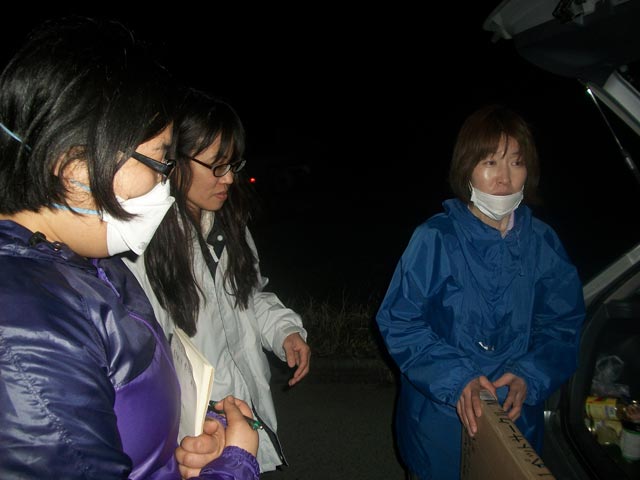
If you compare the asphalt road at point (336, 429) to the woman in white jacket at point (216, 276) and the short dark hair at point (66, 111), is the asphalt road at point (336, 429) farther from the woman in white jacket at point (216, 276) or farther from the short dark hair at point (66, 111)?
the short dark hair at point (66, 111)

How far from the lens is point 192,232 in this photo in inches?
77.0

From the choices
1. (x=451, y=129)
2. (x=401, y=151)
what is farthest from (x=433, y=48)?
(x=401, y=151)

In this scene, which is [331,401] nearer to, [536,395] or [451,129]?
[536,395]

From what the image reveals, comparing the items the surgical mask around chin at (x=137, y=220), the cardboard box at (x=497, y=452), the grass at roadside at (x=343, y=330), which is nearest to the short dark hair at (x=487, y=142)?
the cardboard box at (x=497, y=452)

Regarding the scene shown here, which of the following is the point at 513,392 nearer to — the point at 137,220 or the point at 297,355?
the point at 297,355

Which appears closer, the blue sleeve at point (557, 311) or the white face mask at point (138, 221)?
the white face mask at point (138, 221)

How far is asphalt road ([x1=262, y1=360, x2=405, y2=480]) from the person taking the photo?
3162 millimetres

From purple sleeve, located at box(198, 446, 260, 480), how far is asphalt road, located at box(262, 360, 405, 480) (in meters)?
2.11

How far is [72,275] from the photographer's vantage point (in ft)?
3.09

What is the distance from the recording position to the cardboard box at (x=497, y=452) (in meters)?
1.08

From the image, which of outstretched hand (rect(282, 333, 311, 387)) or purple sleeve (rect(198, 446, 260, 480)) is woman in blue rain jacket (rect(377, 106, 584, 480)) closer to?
outstretched hand (rect(282, 333, 311, 387))

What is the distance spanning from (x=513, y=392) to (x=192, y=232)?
1434 mm

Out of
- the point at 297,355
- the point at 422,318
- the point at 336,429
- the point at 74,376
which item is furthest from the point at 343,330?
the point at 74,376

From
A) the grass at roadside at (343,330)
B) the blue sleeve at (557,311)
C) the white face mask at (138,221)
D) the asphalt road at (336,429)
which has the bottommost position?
the asphalt road at (336,429)
